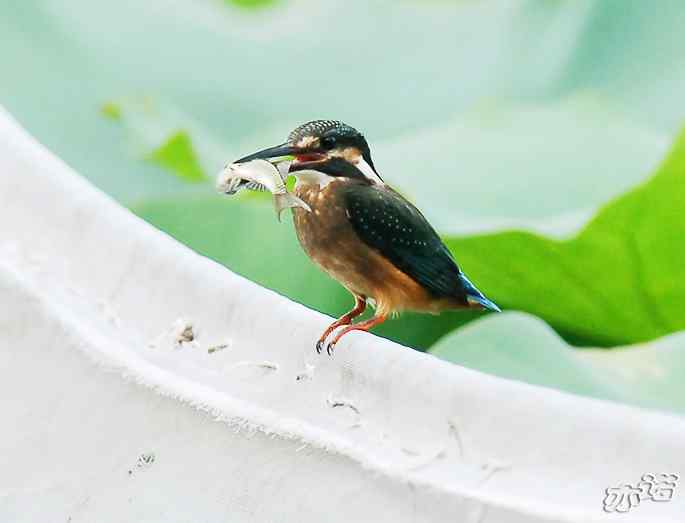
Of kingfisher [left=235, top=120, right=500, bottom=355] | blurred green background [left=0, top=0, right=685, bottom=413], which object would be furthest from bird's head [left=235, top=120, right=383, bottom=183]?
blurred green background [left=0, top=0, right=685, bottom=413]

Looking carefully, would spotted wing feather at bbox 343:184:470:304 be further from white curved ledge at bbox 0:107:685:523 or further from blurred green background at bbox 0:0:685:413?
blurred green background at bbox 0:0:685:413

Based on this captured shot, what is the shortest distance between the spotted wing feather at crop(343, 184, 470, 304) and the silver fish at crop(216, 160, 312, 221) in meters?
0.02

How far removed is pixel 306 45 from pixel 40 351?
636mm

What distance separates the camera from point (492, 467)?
1.28ft

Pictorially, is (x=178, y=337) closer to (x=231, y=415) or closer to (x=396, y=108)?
(x=231, y=415)

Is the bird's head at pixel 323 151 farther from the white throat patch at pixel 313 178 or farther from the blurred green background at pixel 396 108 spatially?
the blurred green background at pixel 396 108

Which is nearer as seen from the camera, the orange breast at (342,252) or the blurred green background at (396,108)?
the orange breast at (342,252)

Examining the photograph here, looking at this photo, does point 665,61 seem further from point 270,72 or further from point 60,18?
point 60,18

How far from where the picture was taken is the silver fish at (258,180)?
412 millimetres

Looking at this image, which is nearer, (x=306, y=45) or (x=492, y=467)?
(x=492, y=467)

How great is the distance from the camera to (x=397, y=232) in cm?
44

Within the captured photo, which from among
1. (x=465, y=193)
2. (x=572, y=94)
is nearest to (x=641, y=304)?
(x=465, y=193)

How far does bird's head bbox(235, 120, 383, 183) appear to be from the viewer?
44 cm

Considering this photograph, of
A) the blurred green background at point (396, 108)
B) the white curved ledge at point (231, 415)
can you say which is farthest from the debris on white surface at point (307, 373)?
the blurred green background at point (396, 108)
